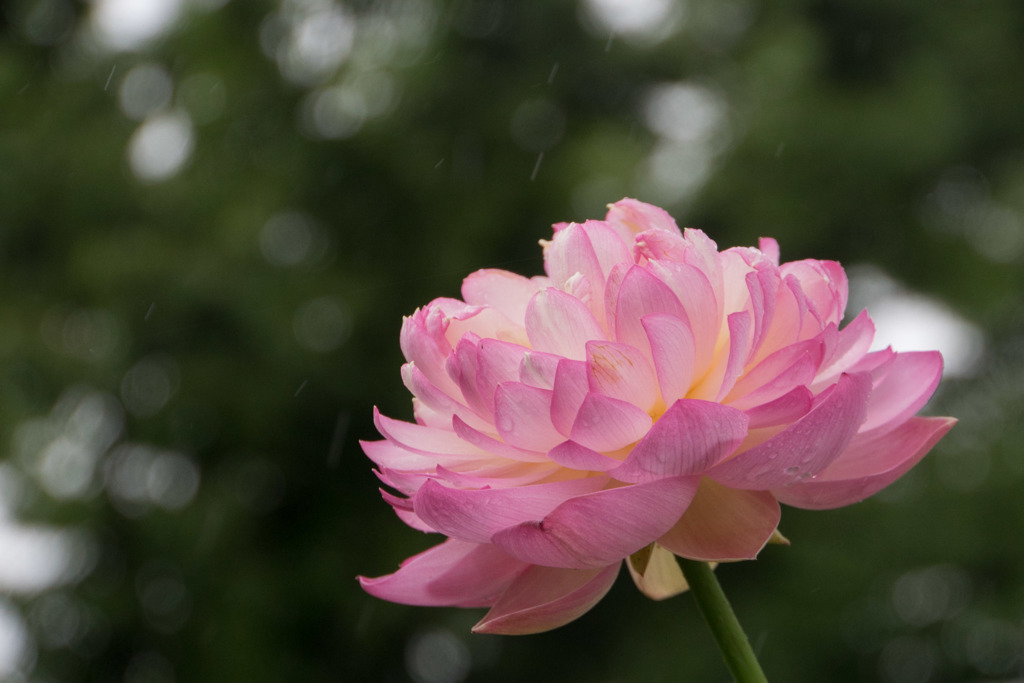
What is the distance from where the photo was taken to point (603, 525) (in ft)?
0.97

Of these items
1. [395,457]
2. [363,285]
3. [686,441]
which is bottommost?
[363,285]

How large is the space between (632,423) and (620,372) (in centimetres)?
2

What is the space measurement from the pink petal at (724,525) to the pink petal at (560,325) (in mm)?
65

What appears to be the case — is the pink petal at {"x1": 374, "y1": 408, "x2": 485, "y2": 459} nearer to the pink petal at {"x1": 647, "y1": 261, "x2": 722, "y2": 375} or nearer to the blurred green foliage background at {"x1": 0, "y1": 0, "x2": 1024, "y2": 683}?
the pink petal at {"x1": 647, "y1": 261, "x2": 722, "y2": 375}

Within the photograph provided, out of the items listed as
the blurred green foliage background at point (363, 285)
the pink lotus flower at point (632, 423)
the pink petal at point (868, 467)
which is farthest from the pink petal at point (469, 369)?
the blurred green foliage background at point (363, 285)

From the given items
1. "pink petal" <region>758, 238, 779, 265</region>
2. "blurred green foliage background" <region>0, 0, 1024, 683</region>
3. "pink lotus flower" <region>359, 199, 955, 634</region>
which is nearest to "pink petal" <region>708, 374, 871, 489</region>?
"pink lotus flower" <region>359, 199, 955, 634</region>

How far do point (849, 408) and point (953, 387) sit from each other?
3.24m

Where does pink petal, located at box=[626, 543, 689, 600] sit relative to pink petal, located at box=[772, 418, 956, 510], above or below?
below

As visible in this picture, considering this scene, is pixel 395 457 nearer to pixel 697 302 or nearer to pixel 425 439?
pixel 425 439

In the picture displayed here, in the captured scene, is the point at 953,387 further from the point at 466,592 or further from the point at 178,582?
the point at 466,592

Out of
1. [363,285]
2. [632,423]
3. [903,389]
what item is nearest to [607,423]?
[632,423]

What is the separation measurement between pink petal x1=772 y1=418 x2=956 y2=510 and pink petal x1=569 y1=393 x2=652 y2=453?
5 centimetres

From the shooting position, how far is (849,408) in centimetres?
29

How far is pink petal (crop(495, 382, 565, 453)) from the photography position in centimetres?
32
